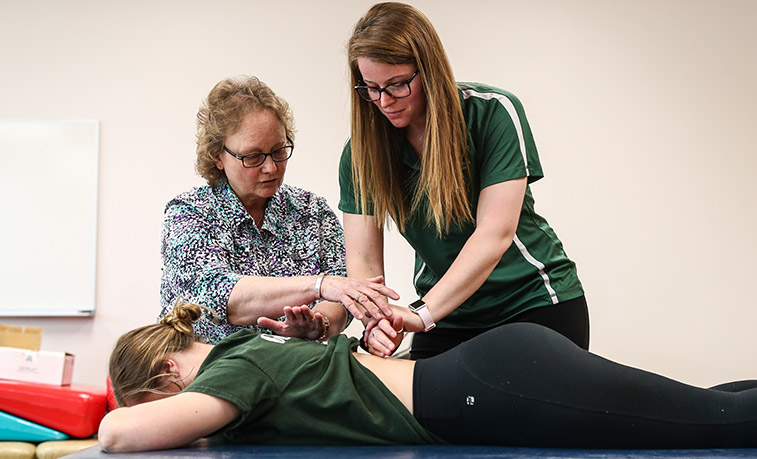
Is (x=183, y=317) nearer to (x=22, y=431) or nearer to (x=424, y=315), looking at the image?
(x=424, y=315)

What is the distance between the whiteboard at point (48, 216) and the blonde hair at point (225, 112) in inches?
81.4

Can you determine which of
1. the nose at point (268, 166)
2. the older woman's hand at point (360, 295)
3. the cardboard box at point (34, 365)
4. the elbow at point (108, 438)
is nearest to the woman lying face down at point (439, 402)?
the elbow at point (108, 438)

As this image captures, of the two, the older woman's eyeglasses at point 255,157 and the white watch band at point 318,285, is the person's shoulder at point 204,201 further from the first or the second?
the white watch band at point 318,285

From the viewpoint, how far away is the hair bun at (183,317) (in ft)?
5.20

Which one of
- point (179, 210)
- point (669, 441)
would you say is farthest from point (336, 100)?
point (669, 441)

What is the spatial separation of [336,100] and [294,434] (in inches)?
105

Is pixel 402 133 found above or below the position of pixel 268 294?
above

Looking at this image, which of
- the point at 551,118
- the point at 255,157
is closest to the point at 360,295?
the point at 255,157

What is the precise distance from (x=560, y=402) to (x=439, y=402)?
0.23 metres

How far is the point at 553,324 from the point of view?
1659 millimetres

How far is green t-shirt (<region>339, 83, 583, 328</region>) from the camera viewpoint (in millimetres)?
1665

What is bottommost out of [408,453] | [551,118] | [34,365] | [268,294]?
[34,365]

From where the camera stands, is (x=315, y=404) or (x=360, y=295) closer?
(x=315, y=404)

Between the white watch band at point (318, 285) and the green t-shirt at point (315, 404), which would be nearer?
the green t-shirt at point (315, 404)
